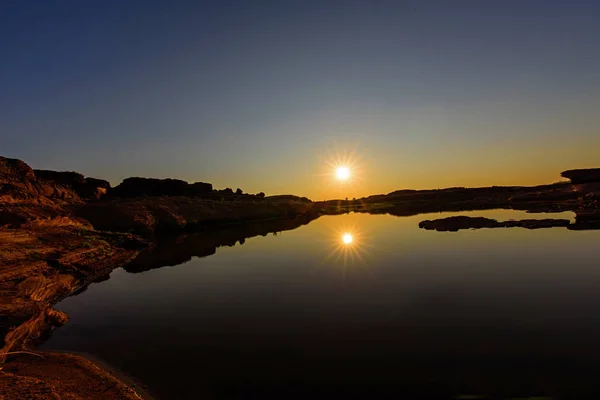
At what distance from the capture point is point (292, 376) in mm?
11125

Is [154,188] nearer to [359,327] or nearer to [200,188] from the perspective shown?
[200,188]

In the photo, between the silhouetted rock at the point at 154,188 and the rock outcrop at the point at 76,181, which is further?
the silhouetted rock at the point at 154,188

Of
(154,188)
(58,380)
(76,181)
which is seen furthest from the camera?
(154,188)

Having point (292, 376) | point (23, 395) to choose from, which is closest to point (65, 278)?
point (23, 395)

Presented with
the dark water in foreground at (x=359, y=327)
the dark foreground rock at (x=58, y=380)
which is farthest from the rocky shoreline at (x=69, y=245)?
the dark water in foreground at (x=359, y=327)

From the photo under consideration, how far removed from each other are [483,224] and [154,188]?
320 ft

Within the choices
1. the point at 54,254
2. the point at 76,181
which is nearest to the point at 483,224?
the point at 54,254

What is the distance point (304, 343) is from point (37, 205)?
3688cm

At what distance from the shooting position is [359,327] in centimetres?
1485

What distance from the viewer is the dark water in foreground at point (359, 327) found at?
10523 millimetres

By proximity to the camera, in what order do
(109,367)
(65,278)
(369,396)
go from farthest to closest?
(65,278)
(109,367)
(369,396)

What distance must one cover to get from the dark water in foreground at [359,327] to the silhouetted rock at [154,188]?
289 feet

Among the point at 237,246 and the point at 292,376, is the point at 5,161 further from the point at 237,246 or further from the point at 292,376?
the point at 292,376

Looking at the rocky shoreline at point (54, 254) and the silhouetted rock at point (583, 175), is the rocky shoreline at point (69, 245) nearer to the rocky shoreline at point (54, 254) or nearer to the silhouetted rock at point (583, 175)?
the rocky shoreline at point (54, 254)
